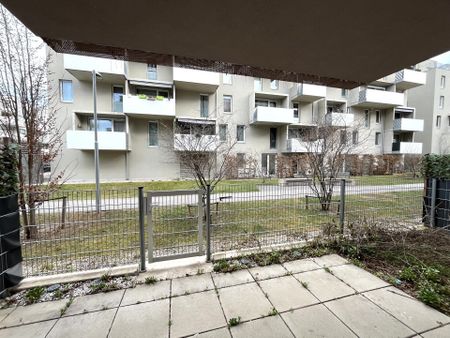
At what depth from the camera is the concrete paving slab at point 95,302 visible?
234cm

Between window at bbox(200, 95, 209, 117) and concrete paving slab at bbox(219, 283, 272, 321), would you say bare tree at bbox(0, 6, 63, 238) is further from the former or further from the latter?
window at bbox(200, 95, 209, 117)

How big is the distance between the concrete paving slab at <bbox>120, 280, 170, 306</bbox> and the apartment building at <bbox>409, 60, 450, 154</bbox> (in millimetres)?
30401

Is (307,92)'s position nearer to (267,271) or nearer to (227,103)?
(227,103)

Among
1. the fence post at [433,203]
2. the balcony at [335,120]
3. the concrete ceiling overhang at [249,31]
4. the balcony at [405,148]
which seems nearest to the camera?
the concrete ceiling overhang at [249,31]

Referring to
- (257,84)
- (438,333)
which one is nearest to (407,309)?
(438,333)

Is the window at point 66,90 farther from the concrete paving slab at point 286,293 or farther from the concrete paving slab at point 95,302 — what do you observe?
the concrete paving slab at point 286,293

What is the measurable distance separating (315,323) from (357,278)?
3.97ft

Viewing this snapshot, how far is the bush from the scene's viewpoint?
2.65 meters

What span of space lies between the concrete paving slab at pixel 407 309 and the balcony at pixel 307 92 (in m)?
17.0

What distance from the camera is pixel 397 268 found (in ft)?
10.3

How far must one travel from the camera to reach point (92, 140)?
42.7ft

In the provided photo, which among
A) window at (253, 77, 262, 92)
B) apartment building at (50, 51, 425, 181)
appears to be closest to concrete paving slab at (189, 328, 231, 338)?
apartment building at (50, 51, 425, 181)

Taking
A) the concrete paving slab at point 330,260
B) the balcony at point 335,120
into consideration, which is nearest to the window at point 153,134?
the balcony at point 335,120

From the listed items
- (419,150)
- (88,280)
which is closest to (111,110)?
(88,280)
